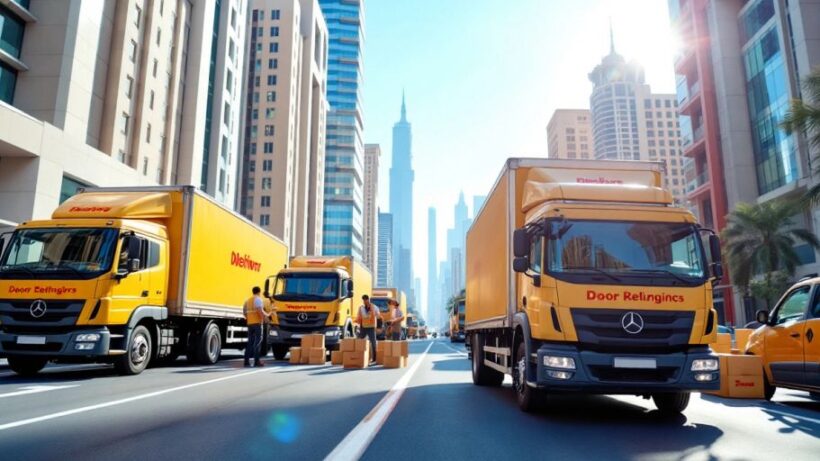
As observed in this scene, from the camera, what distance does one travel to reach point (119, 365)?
10328mm

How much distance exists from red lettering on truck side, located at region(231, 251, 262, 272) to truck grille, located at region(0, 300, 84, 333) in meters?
5.71

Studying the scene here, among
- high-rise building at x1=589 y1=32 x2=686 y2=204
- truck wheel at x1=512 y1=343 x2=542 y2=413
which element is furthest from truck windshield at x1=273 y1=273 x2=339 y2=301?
high-rise building at x1=589 y1=32 x2=686 y2=204

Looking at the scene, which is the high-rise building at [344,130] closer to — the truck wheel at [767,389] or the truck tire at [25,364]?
the truck tire at [25,364]

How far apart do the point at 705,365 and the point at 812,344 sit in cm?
270

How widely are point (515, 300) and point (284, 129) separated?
70.4m

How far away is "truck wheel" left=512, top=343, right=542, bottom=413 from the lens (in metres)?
6.51

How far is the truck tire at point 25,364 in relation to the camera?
10375 millimetres

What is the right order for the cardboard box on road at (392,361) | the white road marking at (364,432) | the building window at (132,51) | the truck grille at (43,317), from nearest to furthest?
1. the white road marking at (364,432)
2. the truck grille at (43,317)
3. the cardboard box on road at (392,361)
4. the building window at (132,51)

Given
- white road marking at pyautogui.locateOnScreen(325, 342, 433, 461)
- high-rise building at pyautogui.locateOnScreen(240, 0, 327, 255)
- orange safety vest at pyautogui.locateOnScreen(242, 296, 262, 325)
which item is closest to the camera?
white road marking at pyautogui.locateOnScreen(325, 342, 433, 461)

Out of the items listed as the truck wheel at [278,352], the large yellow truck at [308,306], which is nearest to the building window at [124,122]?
the large yellow truck at [308,306]

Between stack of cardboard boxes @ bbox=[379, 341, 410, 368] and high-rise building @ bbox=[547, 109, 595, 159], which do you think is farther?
high-rise building @ bbox=[547, 109, 595, 159]

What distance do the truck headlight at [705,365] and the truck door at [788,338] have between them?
8.69ft

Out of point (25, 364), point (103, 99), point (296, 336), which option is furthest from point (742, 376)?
point (103, 99)

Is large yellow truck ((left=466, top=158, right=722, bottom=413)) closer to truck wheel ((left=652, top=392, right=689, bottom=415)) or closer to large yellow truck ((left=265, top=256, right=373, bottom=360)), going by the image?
truck wheel ((left=652, top=392, right=689, bottom=415))
